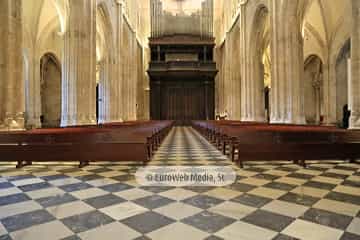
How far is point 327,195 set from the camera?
133 inches

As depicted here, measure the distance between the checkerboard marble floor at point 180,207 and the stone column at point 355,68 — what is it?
330cm

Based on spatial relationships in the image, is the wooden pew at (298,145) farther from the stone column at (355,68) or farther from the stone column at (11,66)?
the stone column at (11,66)

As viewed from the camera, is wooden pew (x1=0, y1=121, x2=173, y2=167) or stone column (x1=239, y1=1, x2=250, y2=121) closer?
wooden pew (x1=0, y1=121, x2=173, y2=167)

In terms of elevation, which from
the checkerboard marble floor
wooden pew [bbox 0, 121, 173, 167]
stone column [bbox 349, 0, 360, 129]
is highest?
stone column [bbox 349, 0, 360, 129]

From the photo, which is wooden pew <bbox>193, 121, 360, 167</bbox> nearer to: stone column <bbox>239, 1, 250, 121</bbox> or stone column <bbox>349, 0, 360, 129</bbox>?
stone column <bbox>349, 0, 360, 129</bbox>

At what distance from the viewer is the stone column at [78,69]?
34.4 feet

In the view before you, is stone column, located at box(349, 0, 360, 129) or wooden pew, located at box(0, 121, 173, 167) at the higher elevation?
stone column, located at box(349, 0, 360, 129)

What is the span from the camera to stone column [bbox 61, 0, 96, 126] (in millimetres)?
10484

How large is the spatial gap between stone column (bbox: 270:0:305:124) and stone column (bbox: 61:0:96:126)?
28.6 ft

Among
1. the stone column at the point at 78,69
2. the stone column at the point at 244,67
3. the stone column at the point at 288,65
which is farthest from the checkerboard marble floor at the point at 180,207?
the stone column at the point at 244,67

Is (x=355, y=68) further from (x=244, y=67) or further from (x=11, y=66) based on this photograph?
(x=244, y=67)

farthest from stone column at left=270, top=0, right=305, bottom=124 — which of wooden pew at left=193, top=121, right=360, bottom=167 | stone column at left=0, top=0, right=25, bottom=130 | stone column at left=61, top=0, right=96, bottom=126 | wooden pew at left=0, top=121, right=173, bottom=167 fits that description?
stone column at left=0, top=0, right=25, bottom=130

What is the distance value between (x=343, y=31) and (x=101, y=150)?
61.8 feet

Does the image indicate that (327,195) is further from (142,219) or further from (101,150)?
(101,150)
